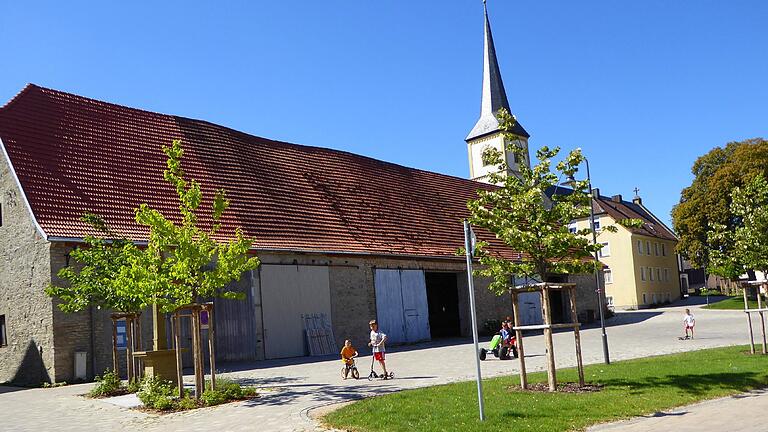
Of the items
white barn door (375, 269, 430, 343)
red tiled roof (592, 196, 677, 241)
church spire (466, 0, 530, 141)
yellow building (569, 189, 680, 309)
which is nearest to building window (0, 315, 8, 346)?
white barn door (375, 269, 430, 343)

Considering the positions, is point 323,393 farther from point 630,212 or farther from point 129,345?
point 630,212

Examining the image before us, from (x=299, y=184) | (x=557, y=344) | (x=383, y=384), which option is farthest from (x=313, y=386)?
(x=299, y=184)

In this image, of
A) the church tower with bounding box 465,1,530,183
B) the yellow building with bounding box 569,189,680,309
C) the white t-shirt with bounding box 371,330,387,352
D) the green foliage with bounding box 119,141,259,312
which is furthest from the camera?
the church tower with bounding box 465,1,530,183

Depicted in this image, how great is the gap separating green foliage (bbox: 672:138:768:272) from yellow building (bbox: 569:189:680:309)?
A: 11.8 feet

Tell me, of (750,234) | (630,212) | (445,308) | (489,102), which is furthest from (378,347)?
(630,212)

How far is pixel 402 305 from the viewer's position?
98.2ft

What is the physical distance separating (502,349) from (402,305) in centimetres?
891

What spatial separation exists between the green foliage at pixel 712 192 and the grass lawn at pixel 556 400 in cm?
3918

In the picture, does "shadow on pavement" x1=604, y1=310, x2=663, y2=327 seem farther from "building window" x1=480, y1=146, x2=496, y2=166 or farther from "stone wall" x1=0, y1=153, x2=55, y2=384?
"stone wall" x1=0, y1=153, x2=55, y2=384

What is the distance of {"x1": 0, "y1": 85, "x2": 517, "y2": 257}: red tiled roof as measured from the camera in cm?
2212

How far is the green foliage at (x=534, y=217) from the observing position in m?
13.7

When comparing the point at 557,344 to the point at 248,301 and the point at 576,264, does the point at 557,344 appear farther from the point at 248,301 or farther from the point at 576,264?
the point at 576,264

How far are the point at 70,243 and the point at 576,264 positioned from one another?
14.2m

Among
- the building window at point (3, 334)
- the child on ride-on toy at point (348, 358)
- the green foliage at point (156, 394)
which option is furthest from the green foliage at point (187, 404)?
the building window at point (3, 334)
